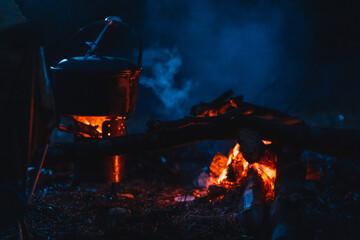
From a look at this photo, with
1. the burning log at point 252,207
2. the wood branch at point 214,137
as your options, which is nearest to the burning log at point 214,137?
the wood branch at point 214,137

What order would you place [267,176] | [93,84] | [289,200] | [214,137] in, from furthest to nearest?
[93,84] → [267,176] → [214,137] → [289,200]

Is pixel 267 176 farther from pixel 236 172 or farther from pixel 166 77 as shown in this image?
pixel 166 77

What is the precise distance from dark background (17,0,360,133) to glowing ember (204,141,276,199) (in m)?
1.98

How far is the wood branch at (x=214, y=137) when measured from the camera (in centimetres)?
359

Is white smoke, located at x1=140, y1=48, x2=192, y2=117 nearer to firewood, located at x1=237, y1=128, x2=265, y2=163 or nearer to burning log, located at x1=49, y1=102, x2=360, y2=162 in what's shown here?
burning log, located at x1=49, y1=102, x2=360, y2=162

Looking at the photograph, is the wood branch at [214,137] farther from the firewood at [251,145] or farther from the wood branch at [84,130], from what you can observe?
the wood branch at [84,130]

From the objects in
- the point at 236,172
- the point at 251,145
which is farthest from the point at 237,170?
the point at 251,145

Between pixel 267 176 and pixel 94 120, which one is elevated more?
pixel 94 120

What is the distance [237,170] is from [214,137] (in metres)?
0.90

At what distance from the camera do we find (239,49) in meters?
6.57

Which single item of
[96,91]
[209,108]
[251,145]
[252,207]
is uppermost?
[209,108]

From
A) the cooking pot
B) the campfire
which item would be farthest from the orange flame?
the campfire

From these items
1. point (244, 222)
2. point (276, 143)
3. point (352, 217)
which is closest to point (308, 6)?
point (276, 143)

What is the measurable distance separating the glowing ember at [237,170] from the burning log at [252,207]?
0.14 meters
